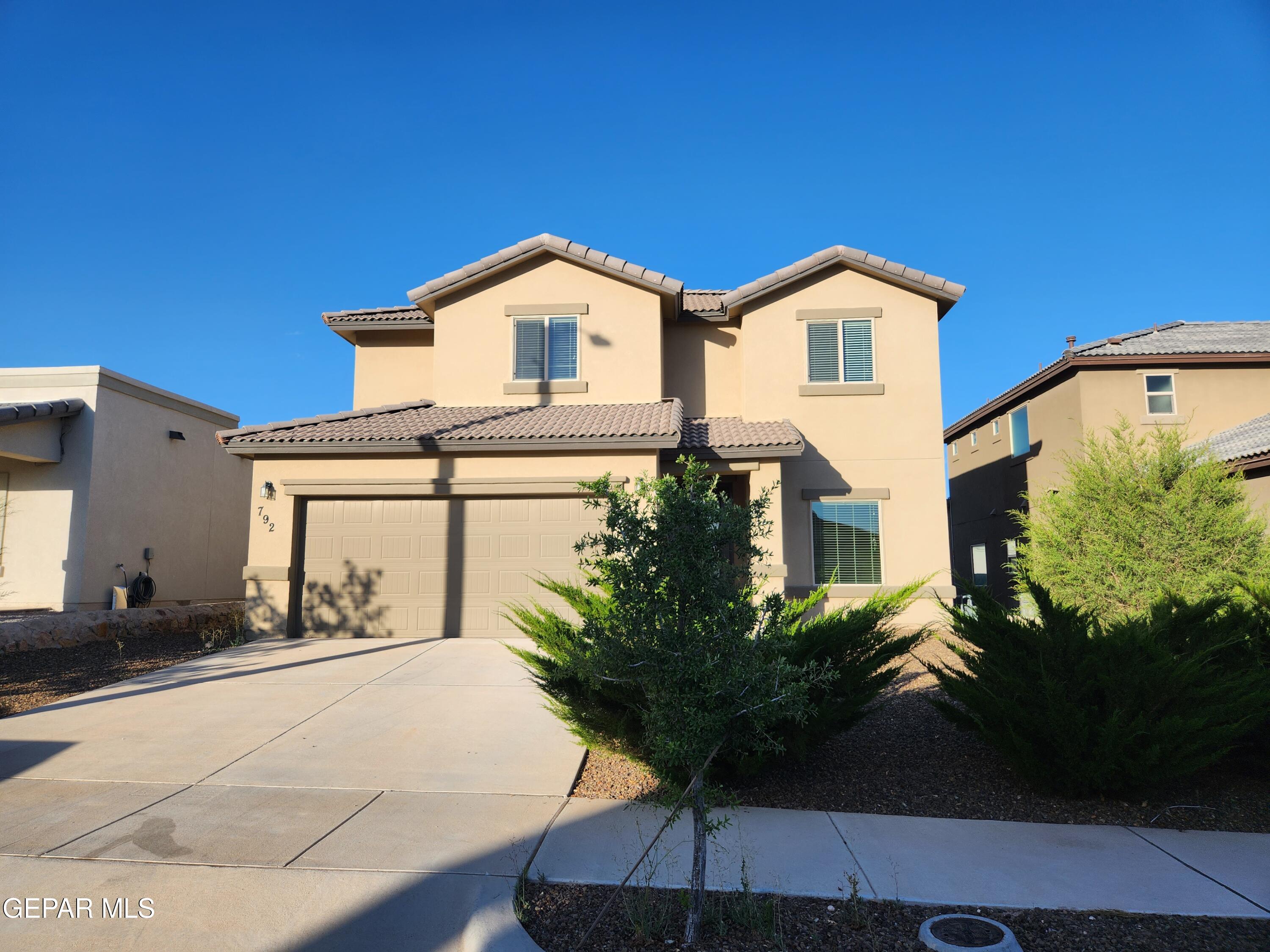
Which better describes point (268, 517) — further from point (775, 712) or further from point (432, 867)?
point (775, 712)

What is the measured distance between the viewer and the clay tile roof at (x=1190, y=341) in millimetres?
17906

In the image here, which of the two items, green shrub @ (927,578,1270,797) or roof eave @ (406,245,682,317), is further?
roof eave @ (406,245,682,317)

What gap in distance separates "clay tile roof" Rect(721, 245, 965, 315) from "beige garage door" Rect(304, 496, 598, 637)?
5483mm

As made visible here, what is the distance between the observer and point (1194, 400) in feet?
59.3

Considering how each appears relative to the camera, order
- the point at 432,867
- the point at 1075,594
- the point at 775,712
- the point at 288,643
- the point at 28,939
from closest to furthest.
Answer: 1. the point at 28,939
2. the point at 775,712
3. the point at 432,867
4. the point at 1075,594
5. the point at 288,643

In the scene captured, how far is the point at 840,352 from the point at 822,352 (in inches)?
13.4

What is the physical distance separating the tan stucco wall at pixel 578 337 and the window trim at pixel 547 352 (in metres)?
0.05

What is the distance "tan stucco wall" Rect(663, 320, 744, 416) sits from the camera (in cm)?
1536

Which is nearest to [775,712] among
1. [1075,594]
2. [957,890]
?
[957,890]

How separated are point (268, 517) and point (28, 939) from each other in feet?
30.7

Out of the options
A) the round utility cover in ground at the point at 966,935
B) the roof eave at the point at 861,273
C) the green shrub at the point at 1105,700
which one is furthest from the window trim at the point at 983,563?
the round utility cover in ground at the point at 966,935

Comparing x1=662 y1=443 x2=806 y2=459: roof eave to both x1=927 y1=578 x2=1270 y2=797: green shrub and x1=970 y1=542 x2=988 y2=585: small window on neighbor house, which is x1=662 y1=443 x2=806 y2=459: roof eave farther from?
x1=970 y1=542 x2=988 y2=585: small window on neighbor house

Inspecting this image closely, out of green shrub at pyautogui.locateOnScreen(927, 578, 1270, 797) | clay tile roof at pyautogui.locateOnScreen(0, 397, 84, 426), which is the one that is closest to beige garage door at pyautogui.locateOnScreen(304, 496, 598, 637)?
clay tile roof at pyautogui.locateOnScreen(0, 397, 84, 426)

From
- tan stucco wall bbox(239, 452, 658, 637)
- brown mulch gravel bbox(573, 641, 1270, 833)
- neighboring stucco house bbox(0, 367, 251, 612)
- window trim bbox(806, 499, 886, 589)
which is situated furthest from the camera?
window trim bbox(806, 499, 886, 589)
